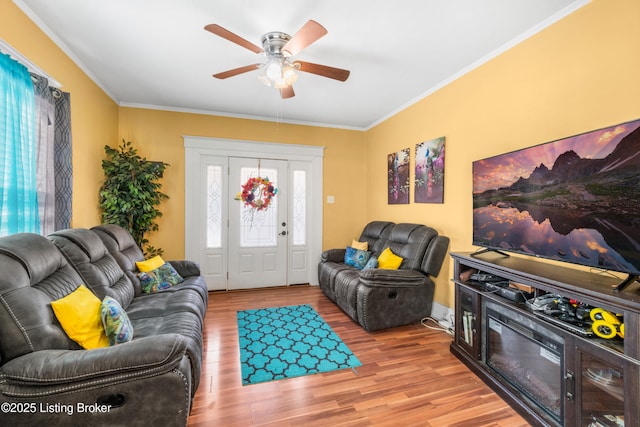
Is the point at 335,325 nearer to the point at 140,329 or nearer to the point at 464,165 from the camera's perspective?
the point at 140,329

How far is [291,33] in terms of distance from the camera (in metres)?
2.26

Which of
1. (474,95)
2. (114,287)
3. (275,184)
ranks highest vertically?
(474,95)

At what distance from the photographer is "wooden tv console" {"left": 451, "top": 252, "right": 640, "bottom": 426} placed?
1257 millimetres


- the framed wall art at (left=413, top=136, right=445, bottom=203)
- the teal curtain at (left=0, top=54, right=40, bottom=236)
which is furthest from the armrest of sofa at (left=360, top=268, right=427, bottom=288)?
the teal curtain at (left=0, top=54, right=40, bottom=236)

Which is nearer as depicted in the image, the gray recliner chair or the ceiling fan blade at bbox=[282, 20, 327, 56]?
the gray recliner chair

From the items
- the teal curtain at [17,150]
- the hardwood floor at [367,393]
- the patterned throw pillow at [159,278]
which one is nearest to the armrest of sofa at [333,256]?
the hardwood floor at [367,393]

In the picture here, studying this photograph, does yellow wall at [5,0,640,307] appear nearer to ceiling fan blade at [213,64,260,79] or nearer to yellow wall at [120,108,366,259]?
yellow wall at [120,108,366,259]

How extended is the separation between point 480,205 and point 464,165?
0.66 metres

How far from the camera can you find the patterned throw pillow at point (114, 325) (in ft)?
5.16

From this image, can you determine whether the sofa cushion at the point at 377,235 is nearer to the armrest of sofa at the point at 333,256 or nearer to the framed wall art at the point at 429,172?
the armrest of sofa at the point at 333,256

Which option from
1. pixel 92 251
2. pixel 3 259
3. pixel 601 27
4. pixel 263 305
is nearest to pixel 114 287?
pixel 92 251

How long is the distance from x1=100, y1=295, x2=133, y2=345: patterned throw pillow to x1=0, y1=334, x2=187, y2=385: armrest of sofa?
0.30m

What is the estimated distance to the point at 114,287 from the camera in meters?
2.21

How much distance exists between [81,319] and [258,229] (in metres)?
2.95
